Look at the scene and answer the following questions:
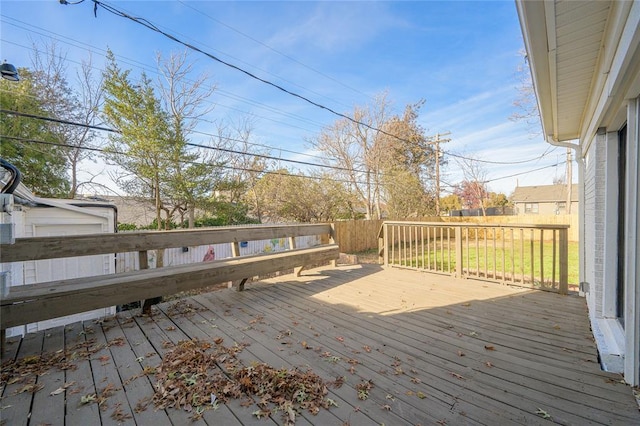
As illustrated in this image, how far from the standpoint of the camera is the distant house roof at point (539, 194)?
26.5 m

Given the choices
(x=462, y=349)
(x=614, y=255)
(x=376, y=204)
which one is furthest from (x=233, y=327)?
(x=376, y=204)

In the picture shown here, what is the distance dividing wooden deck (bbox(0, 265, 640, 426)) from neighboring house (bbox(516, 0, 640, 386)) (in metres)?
0.33

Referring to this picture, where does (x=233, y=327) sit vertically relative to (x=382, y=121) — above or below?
below

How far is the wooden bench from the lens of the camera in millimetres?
2059

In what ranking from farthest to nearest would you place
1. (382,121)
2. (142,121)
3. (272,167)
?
(382,121)
(272,167)
(142,121)

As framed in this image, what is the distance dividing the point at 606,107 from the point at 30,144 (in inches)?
459

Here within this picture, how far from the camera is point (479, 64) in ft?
27.6

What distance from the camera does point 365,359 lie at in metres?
2.10

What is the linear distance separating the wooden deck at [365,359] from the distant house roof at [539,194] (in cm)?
3087

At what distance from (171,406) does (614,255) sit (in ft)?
11.9

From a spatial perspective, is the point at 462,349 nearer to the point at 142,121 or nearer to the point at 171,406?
the point at 171,406

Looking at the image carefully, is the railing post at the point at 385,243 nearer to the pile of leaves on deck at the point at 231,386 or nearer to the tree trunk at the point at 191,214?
the pile of leaves on deck at the point at 231,386

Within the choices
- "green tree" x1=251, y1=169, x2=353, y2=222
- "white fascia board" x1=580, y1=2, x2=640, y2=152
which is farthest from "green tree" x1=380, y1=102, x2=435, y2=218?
"white fascia board" x1=580, y1=2, x2=640, y2=152

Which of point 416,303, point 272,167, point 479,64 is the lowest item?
point 416,303
